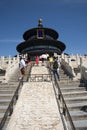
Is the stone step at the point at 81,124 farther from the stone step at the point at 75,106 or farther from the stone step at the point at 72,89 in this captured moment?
the stone step at the point at 72,89

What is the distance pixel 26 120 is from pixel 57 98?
12.7 feet

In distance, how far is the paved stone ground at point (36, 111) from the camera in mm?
10734

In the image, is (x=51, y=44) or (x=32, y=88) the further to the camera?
(x=51, y=44)

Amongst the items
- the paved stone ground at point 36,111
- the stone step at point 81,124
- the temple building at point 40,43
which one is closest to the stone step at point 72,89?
the paved stone ground at point 36,111

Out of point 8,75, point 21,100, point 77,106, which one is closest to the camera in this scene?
point 77,106

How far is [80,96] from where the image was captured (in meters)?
15.2

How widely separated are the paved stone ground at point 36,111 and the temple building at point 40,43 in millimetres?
35054

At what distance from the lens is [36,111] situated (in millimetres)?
12445

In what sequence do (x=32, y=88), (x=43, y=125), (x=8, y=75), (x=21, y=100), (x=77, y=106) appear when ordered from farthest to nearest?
(x=8, y=75) → (x=32, y=88) → (x=21, y=100) → (x=77, y=106) → (x=43, y=125)

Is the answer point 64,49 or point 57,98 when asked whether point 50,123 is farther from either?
point 64,49

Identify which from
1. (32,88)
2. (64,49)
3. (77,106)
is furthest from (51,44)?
(77,106)

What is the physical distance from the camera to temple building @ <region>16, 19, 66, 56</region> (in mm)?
52128

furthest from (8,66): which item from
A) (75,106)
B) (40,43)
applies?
(40,43)

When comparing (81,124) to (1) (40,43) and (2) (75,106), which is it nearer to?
(2) (75,106)
